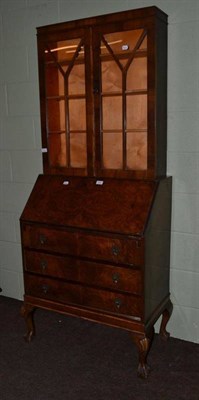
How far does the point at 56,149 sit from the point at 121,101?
1.84 ft

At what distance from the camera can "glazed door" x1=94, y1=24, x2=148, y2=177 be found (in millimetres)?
2197

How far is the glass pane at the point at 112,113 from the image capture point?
233 cm

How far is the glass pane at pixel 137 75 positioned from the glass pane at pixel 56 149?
594 millimetres

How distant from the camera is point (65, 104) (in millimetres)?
2438

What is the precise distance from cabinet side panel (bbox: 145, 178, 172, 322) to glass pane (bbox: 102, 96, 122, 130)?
1.48ft

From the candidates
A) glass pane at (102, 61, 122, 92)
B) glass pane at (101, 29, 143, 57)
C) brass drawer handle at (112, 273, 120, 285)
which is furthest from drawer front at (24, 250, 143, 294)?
glass pane at (101, 29, 143, 57)

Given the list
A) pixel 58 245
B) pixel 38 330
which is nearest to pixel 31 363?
pixel 38 330

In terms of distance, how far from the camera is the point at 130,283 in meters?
2.12

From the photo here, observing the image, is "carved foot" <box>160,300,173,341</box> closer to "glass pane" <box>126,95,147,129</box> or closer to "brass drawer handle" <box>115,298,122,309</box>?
"brass drawer handle" <box>115,298,122,309</box>

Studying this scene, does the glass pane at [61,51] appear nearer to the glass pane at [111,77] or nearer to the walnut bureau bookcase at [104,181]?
the walnut bureau bookcase at [104,181]

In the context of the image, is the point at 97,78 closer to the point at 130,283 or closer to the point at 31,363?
the point at 130,283

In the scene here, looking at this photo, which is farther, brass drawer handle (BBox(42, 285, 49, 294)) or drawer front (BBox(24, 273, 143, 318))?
brass drawer handle (BBox(42, 285, 49, 294))

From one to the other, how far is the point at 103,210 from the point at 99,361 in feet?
3.11

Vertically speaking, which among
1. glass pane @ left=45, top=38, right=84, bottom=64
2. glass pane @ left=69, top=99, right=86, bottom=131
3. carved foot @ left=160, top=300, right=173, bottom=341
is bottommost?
carved foot @ left=160, top=300, right=173, bottom=341
